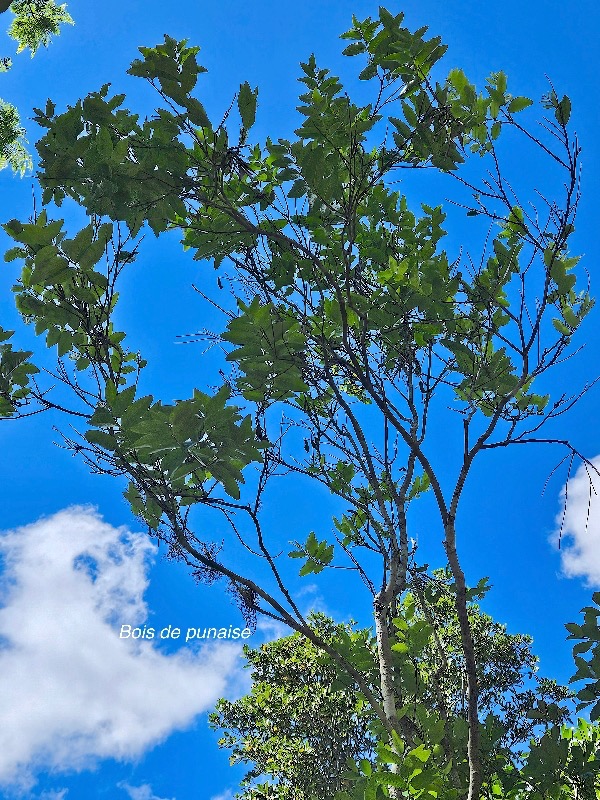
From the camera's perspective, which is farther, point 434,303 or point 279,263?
point 279,263

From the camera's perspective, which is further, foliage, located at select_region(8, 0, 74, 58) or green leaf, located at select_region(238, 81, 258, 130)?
foliage, located at select_region(8, 0, 74, 58)

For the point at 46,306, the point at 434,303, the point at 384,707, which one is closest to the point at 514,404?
the point at 434,303

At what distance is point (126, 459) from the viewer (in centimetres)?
251

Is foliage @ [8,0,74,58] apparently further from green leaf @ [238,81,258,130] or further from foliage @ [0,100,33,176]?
green leaf @ [238,81,258,130]

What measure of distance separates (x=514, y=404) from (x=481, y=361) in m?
0.36

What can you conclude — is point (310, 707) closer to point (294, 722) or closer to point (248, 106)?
point (294, 722)

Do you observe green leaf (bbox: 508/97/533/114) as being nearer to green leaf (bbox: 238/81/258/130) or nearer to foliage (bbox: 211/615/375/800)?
green leaf (bbox: 238/81/258/130)

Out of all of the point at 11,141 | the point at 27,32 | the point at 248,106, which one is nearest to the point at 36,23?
the point at 27,32

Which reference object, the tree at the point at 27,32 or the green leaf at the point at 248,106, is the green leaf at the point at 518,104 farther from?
the tree at the point at 27,32

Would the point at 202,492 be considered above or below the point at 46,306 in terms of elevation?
below

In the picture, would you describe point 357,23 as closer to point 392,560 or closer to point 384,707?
point 392,560

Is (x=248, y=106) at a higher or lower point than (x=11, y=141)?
lower

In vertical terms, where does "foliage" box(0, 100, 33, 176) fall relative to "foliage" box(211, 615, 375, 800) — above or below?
above

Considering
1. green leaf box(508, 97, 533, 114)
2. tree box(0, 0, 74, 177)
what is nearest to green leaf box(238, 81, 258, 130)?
green leaf box(508, 97, 533, 114)
